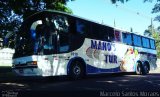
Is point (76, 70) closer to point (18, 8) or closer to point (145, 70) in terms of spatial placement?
point (18, 8)

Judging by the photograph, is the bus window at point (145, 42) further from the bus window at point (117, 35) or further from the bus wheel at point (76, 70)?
the bus wheel at point (76, 70)

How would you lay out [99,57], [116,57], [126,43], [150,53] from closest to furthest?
[99,57] → [116,57] → [126,43] → [150,53]

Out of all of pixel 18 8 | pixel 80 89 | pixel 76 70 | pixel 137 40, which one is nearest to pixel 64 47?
pixel 76 70

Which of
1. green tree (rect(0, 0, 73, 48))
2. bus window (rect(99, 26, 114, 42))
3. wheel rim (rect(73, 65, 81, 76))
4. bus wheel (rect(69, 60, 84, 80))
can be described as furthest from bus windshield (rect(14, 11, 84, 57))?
green tree (rect(0, 0, 73, 48))

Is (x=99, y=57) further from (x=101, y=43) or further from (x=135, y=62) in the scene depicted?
(x=135, y=62)

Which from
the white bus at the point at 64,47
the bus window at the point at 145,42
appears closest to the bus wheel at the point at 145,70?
the bus window at the point at 145,42

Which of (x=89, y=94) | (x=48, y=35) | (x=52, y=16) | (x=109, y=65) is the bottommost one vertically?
(x=89, y=94)

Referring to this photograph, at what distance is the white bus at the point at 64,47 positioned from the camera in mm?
15133

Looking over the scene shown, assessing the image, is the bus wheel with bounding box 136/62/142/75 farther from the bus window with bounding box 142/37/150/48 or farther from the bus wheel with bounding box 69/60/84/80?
the bus wheel with bounding box 69/60/84/80

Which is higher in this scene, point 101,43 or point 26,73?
point 101,43

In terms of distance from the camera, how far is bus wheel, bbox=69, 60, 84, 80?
1661cm

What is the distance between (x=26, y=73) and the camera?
15484mm

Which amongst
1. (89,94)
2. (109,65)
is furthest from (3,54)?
(89,94)

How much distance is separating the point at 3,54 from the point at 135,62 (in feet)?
101
